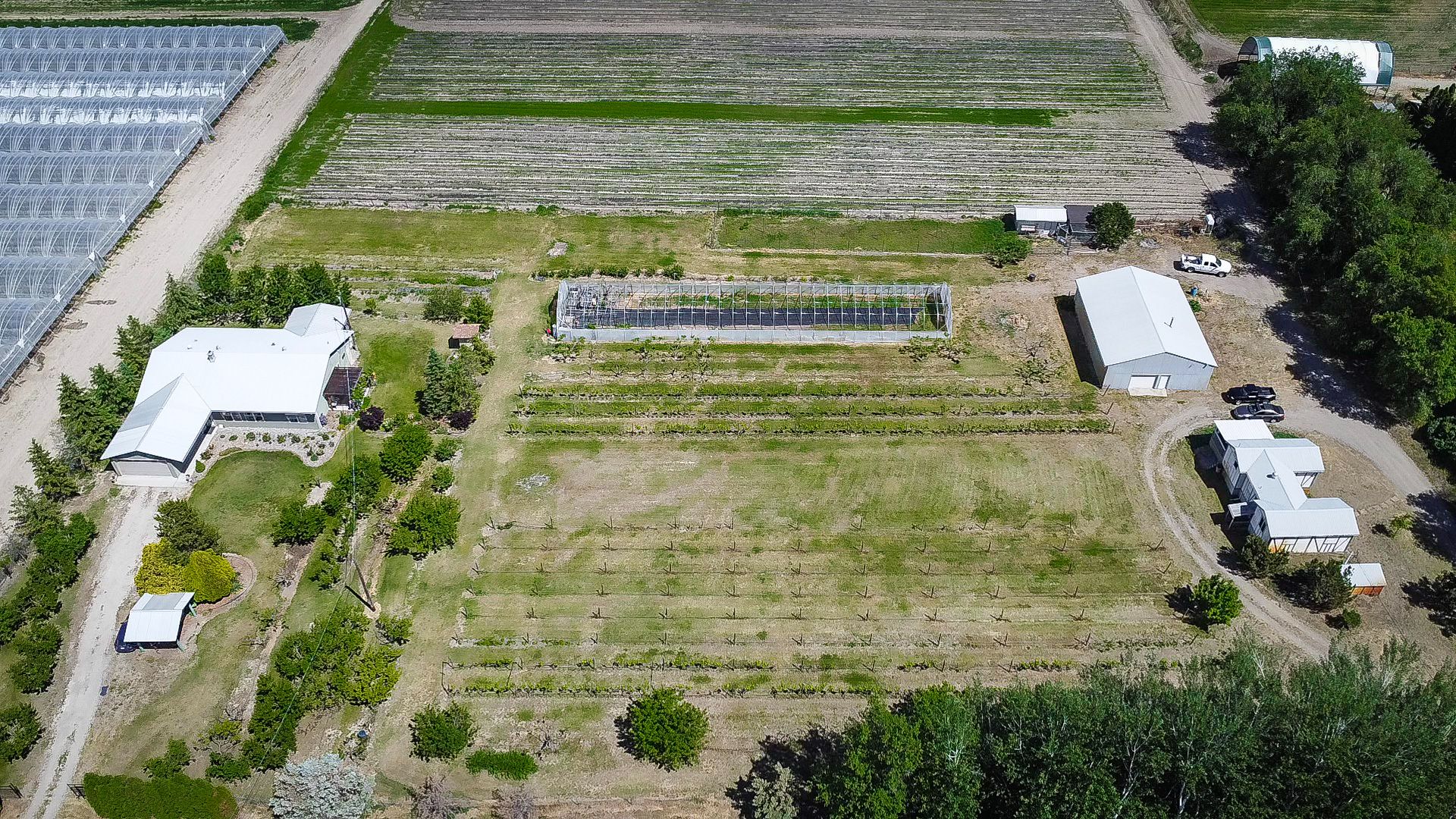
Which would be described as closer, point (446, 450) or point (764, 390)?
point (446, 450)

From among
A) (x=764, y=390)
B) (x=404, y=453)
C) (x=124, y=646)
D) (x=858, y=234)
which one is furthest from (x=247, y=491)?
(x=858, y=234)

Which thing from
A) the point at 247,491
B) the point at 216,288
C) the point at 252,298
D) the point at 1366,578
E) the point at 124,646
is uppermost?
the point at 216,288

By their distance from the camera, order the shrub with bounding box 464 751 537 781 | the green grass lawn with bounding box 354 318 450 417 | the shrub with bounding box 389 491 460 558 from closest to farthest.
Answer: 1. the shrub with bounding box 464 751 537 781
2. the shrub with bounding box 389 491 460 558
3. the green grass lawn with bounding box 354 318 450 417

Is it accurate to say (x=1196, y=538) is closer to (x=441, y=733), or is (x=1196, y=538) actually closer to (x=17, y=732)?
(x=441, y=733)

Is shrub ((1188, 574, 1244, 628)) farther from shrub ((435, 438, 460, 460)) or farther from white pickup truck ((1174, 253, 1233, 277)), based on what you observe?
shrub ((435, 438, 460, 460))

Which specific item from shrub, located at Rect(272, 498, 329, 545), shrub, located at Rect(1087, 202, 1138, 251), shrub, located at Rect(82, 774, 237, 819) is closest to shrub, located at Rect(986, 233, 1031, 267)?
shrub, located at Rect(1087, 202, 1138, 251)

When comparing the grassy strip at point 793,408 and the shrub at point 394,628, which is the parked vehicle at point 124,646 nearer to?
the shrub at point 394,628
